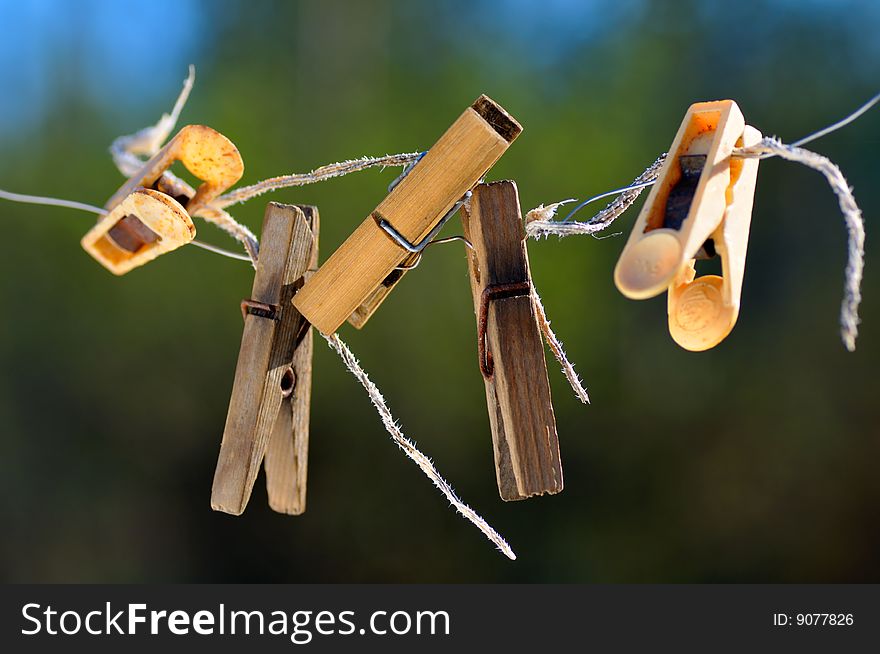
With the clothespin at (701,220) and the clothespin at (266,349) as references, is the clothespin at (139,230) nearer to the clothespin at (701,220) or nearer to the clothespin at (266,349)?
the clothespin at (266,349)

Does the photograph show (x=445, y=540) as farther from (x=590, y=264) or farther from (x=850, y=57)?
(x=850, y=57)

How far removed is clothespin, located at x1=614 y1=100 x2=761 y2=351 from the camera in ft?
1.53

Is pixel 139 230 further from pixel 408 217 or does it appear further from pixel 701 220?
pixel 701 220

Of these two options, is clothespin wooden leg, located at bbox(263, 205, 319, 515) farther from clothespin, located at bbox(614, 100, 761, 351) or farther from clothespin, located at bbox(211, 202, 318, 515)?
clothespin, located at bbox(614, 100, 761, 351)

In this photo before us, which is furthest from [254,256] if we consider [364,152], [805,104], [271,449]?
[805,104]

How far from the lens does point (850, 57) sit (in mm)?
1760

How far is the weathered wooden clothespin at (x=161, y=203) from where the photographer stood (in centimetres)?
62

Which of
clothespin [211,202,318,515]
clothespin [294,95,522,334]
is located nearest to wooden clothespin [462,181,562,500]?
clothespin [294,95,522,334]

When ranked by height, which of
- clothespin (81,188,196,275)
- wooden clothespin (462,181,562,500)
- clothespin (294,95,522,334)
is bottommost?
wooden clothespin (462,181,562,500)

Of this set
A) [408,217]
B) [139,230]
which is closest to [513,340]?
[408,217]

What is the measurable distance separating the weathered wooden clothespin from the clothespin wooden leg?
78 millimetres

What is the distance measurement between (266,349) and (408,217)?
0.49 ft

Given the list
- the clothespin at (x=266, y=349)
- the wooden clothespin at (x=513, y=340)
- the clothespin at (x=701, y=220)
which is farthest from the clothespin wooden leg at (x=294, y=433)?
the clothespin at (x=701, y=220)

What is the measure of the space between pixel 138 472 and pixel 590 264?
1101 mm
